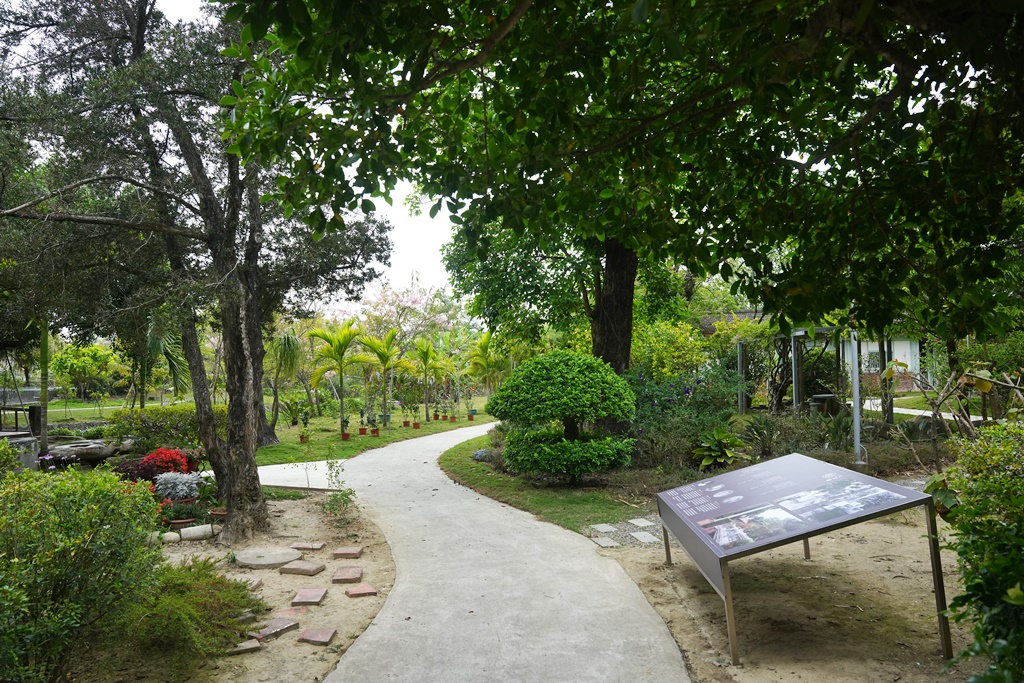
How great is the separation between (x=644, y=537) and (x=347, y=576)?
119 inches

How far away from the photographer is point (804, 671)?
3.75 meters

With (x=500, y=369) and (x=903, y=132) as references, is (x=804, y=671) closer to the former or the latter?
(x=903, y=132)

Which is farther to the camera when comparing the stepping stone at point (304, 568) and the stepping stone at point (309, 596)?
the stepping stone at point (304, 568)

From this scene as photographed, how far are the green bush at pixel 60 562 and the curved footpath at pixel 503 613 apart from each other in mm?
1301

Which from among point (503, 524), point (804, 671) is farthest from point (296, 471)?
point (804, 671)

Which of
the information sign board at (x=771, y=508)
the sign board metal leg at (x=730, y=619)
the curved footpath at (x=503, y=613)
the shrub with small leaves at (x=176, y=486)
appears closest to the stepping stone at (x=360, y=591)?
the curved footpath at (x=503, y=613)

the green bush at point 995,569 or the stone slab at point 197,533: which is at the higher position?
the green bush at point 995,569

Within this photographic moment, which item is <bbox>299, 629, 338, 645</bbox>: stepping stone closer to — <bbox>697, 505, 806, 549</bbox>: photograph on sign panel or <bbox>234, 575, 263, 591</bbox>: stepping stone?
<bbox>234, 575, 263, 591</bbox>: stepping stone

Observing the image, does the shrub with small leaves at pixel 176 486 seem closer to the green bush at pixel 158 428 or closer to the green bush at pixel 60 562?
the green bush at pixel 158 428

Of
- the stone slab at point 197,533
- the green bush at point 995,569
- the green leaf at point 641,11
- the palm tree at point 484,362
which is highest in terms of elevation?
the green leaf at point 641,11

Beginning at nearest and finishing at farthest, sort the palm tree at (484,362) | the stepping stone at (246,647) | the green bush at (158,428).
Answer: the stepping stone at (246,647) → the green bush at (158,428) → the palm tree at (484,362)

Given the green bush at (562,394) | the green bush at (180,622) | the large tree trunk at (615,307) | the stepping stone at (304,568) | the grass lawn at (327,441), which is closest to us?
the green bush at (180,622)

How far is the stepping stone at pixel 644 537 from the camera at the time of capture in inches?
266

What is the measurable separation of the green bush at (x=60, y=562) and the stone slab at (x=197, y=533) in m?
3.48
